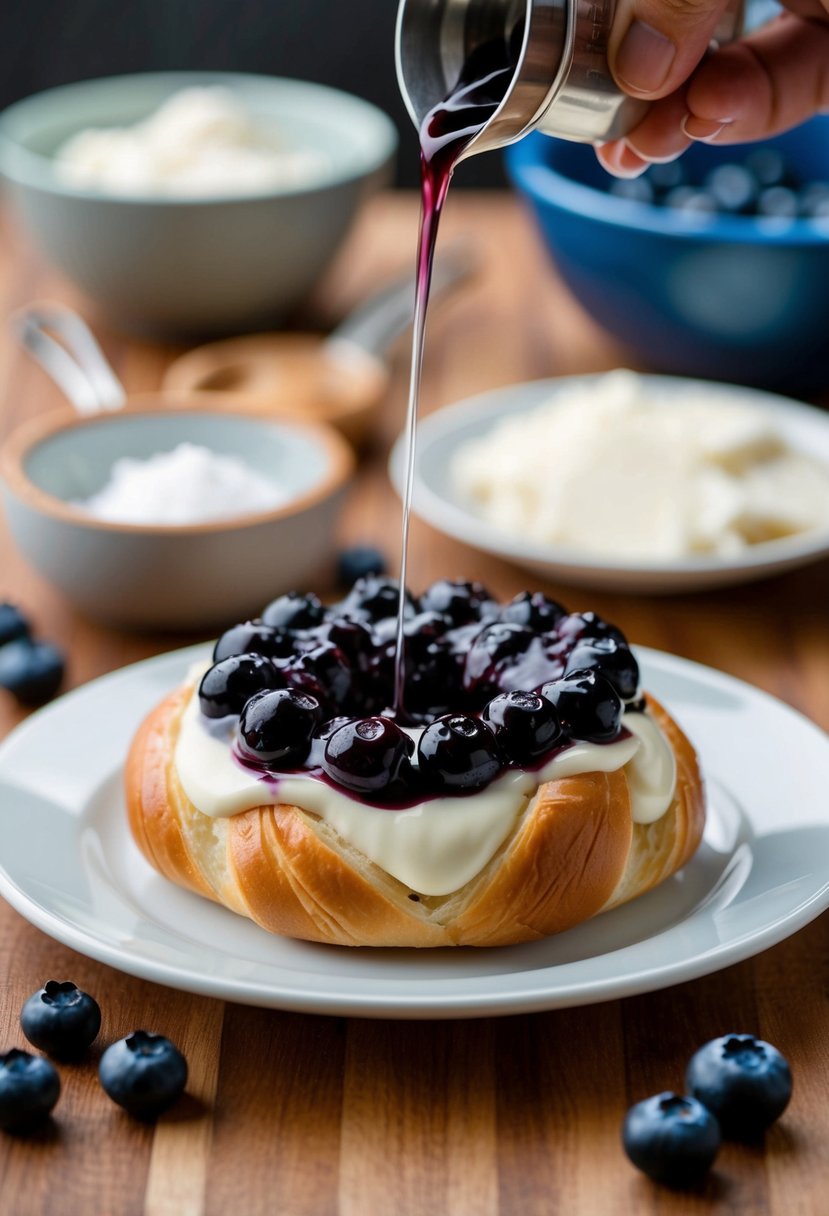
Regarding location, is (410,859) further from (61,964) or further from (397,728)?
(61,964)

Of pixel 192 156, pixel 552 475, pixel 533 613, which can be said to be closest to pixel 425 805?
pixel 533 613

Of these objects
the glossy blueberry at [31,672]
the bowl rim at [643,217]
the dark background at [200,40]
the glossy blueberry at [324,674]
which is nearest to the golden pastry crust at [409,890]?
the glossy blueberry at [324,674]

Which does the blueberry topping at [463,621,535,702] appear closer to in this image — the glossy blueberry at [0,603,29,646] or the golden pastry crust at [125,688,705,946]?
the golden pastry crust at [125,688,705,946]

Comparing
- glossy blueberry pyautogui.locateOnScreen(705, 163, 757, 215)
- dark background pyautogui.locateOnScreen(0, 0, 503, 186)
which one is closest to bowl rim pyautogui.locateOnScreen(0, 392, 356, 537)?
glossy blueberry pyautogui.locateOnScreen(705, 163, 757, 215)

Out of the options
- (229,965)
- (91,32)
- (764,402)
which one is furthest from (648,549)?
(91,32)

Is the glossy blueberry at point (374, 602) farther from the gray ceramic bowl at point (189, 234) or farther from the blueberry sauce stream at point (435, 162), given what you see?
the gray ceramic bowl at point (189, 234)
